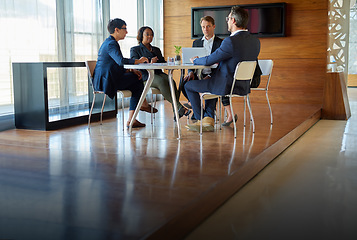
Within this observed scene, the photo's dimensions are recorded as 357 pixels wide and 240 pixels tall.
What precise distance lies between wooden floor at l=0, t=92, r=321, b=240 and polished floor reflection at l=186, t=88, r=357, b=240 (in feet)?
0.34

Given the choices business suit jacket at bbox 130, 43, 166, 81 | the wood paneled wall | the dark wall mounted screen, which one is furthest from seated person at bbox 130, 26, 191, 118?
the wood paneled wall

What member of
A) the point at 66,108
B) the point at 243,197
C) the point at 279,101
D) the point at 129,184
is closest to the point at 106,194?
the point at 129,184

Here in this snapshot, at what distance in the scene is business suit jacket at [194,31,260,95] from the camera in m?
4.75

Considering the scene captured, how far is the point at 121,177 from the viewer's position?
10.3 feet

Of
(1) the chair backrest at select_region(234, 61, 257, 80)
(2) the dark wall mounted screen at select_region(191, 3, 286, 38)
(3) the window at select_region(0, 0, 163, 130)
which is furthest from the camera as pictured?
(2) the dark wall mounted screen at select_region(191, 3, 286, 38)

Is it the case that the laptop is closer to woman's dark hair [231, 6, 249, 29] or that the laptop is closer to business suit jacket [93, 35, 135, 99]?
woman's dark hair [231, 6, 249, 29]

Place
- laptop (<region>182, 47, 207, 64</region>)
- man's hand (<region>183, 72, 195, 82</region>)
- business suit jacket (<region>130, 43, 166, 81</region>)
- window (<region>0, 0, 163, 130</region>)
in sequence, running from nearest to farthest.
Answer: laptop (<region>182, 47, 207, 64</region>)
window (<region>0, 0, 163, 130</region>)
man's hand (<region>183, 72, 195, 82</region>)
business suit jacket (<region>130, 43, 166, 81</region>)

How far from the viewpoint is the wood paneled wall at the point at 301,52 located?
8.49 m

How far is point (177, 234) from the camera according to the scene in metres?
2.40

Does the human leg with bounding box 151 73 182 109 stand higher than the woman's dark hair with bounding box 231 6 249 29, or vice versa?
the woman's dark hair with bounding box 231 6 249 29

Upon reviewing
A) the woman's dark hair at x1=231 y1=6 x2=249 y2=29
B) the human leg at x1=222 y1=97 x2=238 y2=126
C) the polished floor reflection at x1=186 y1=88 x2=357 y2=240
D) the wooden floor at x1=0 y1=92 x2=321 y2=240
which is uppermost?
the woman's dark hair at x1=231 y1=6 x2=249 y2=29

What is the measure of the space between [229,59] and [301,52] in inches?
168

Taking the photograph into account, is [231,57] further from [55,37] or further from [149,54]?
[55,37]

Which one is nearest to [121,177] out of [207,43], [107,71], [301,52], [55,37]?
[107,71]
